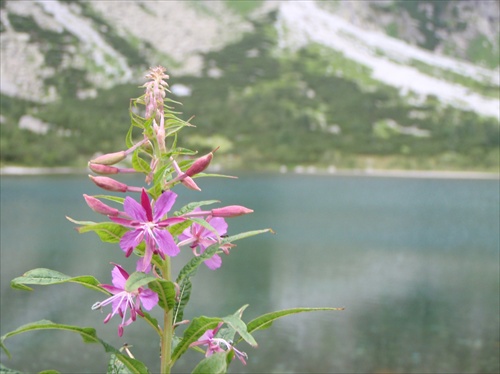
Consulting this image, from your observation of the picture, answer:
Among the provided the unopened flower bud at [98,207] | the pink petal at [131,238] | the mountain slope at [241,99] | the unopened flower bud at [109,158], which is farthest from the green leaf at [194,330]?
the mountain slope at [241,99]

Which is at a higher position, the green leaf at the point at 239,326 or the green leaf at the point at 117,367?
the green leaf at the point at 239,326

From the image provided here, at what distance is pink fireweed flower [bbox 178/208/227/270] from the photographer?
7.21ft

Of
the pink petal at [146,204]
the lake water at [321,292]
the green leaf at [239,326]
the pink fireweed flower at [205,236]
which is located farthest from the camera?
the lake water at [321,292]

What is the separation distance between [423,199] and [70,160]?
82116 mm

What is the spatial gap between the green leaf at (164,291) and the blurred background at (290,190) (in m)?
0.84

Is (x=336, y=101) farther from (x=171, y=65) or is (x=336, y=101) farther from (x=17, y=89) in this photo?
(x=17, y=89)

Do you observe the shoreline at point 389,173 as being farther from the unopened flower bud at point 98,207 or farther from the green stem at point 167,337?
the unopened flower bud at point 98,207

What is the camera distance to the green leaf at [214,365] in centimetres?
194

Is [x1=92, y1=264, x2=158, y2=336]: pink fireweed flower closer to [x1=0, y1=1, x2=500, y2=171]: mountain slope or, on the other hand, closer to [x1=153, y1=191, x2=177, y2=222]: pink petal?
Result: [x1=153, y1=191, x2=177, y2=222]: pink petal

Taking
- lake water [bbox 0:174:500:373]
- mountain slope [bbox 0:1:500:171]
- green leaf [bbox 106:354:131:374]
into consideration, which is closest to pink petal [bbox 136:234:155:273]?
green leaf [bbox 106:354:131:374]

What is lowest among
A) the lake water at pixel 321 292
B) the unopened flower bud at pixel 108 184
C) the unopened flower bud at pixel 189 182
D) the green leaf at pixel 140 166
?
the lake water at pixel 321 292

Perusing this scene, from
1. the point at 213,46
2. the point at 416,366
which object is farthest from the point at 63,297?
the point at 213,46

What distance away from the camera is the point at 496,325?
61.4 ft

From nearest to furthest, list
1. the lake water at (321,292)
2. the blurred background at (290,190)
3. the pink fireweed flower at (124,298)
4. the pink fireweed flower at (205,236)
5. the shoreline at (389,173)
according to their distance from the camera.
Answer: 1. the pink fireweed flower at (124,298)
2. the pink fireweed flower at (205,236)
3. the lake water at (321,292)
4. the blurred background at (290,190)
5. the shoreline at (389,173)
